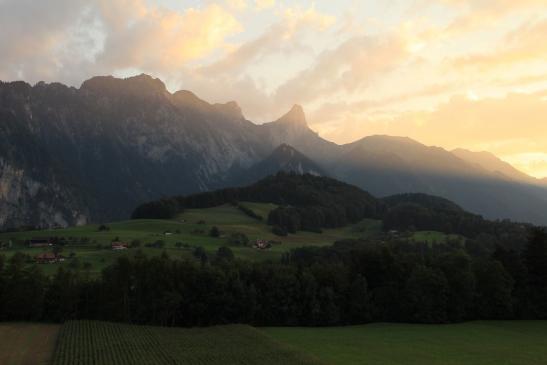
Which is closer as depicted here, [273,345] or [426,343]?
[273,345]

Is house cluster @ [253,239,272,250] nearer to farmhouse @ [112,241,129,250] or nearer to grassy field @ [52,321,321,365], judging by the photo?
farmhouse @ [112,241,129,250]

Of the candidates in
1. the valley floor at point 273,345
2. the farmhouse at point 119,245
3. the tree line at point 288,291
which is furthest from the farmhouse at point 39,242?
the valley floor at point 273,345

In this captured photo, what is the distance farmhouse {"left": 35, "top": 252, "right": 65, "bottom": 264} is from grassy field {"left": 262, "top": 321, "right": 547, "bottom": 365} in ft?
260

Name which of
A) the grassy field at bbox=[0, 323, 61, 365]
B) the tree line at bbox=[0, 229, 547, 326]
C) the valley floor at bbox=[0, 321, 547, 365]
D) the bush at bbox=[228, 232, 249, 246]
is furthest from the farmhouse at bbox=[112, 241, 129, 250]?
the valley floor at bbox=[0, 321, 547, 365]

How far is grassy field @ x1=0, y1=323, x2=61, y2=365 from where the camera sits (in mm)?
54781

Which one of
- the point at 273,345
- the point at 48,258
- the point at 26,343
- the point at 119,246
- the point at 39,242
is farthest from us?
the point at 39,242

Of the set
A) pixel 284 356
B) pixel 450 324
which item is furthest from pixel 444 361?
pixel 450 324

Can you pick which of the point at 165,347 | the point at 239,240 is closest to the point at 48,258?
the point at 239,240

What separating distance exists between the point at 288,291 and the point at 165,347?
3265cm

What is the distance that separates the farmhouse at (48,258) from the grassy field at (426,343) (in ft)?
260

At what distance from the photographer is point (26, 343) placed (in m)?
63.8

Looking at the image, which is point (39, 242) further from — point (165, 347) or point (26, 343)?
point (165, 347)

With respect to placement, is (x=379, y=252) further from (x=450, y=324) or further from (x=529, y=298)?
(x=529, y=298)

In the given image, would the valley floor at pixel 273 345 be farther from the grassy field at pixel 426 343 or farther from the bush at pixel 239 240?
the bush at pixel 239 240
